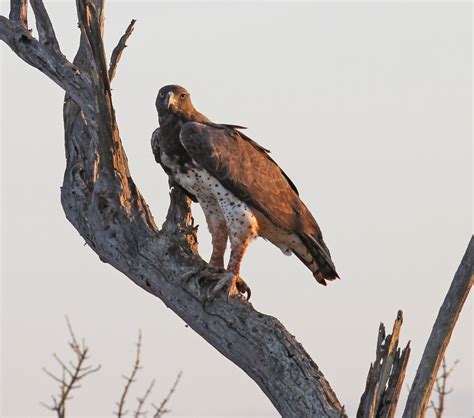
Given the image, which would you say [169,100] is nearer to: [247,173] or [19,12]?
[247,173]

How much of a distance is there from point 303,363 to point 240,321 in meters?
0.64

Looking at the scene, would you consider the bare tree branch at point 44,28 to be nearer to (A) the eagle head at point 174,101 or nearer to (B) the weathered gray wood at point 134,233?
(B) the weathered gray wood at point 134,233

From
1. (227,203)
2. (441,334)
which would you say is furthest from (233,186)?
(441,334)

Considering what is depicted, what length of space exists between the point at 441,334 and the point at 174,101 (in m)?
3.32

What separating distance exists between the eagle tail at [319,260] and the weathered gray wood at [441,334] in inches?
71.5

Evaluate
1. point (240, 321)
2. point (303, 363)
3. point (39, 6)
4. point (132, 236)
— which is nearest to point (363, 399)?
point (303, 363)

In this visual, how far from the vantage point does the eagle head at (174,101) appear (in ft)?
37.2

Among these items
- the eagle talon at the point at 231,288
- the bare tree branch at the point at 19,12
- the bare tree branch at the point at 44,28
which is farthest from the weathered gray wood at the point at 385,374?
the bare tree branch at the point at 19,12

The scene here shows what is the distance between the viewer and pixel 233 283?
409 inches

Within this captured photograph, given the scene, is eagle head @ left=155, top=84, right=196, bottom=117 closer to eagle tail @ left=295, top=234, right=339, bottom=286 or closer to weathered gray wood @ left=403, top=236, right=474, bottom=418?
eagle tail @ left=295, top=234, right=339, bottom=286

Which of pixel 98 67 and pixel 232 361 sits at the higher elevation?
pixel 98 67

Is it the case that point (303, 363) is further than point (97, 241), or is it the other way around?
point (97, 241)

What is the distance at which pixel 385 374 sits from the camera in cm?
907

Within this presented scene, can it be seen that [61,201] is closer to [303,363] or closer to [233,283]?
→ [233,283]
